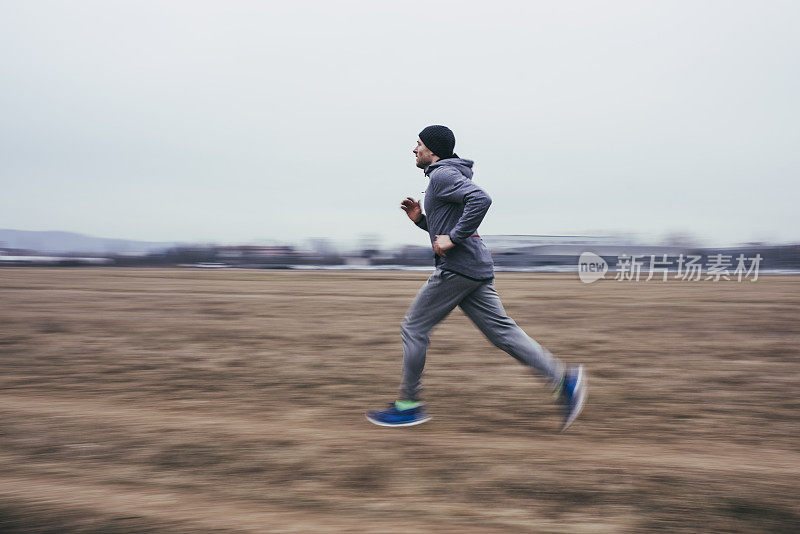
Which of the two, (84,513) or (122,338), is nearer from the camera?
(84,513)

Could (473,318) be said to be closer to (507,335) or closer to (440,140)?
(507,335)

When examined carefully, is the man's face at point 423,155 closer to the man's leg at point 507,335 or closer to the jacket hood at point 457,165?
the jacket hood at point 457,165

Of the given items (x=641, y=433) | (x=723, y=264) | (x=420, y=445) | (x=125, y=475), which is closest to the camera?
(x=125, y=475)

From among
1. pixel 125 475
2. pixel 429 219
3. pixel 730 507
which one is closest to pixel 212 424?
pixel 125 475

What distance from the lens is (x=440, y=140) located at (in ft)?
12.4

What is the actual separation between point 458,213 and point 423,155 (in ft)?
1.36

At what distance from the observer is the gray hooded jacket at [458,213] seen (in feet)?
11.6

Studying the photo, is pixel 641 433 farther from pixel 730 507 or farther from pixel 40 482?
pixel 40 482

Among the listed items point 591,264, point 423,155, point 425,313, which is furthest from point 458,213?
point 591,264

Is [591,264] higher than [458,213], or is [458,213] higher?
[458,213]

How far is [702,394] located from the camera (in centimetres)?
485

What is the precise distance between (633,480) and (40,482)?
110 inches

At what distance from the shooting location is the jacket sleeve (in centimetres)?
352

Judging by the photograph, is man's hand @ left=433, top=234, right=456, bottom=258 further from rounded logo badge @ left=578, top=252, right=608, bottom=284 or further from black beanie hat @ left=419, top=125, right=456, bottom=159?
rounded logo badge @ left=578, top=252, right=608, bottom=284
